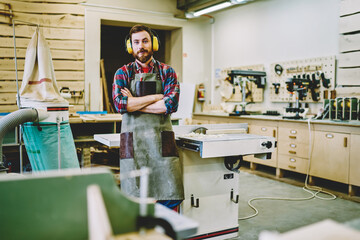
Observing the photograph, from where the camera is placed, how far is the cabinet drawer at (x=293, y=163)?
444 cm

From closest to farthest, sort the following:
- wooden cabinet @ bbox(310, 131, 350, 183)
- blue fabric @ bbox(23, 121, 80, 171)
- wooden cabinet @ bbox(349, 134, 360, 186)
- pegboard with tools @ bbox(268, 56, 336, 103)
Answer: blue fabric @ bbox(23, 121, 80, 171)
wooden cabinet @ bbox(349, 134, 360, 186)
wooden cabinet @ bbox(310, 131, 350, 183)
pegboard with tools @ bbox(268, 56, 336, 103)

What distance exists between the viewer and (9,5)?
5434 millimetres

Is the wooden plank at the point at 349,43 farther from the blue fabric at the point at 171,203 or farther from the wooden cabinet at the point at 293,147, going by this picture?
the blue fabric at the point at 171,203

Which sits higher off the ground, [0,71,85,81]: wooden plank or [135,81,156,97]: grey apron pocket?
[0,71,85,81]: wooden plank

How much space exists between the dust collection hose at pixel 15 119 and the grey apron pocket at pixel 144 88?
0.96 m

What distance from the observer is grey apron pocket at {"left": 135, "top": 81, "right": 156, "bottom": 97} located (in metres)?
2.46

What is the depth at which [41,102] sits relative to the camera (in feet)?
9.71

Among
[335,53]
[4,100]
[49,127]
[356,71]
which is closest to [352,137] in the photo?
[356,71]

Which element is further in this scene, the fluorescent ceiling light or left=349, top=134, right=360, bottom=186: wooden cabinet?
the fluorescent ceiling light

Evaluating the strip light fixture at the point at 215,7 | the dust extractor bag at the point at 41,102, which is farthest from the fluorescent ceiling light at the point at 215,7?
the dust extractor bag at the point at 41,102

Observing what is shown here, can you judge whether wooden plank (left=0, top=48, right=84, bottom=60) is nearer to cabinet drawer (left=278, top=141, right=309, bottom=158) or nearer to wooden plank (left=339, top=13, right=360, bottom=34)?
cabinet drawer (left=278, top=141, right=309, bottom=158)

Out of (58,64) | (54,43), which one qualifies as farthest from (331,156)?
(54,43)

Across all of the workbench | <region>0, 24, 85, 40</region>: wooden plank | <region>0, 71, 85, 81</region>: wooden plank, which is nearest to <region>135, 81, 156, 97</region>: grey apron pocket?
the workbench

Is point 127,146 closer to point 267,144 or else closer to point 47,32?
point 267,144
